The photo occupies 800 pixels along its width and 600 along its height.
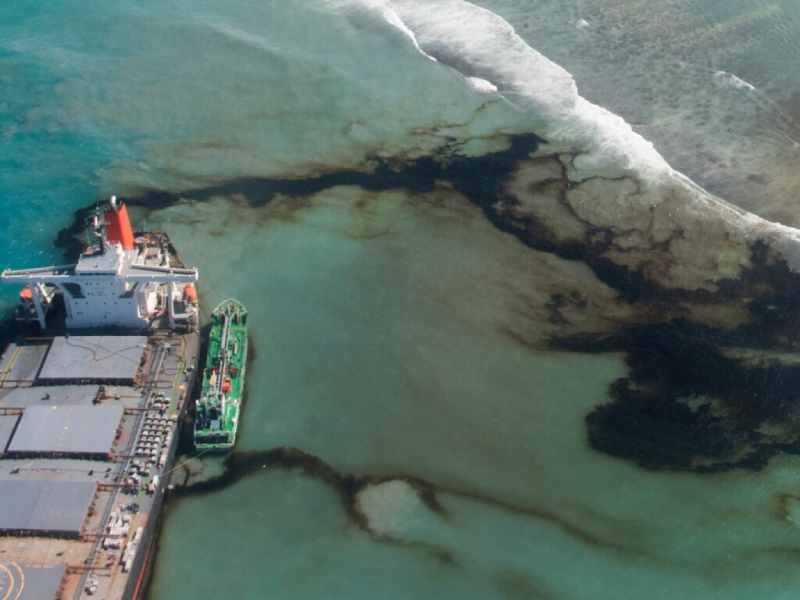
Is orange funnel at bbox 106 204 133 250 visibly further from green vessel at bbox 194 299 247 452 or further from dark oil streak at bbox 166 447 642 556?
dark oil streak at bbox 166 447 642 556

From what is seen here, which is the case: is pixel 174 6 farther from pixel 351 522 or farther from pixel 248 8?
pixel 351 522

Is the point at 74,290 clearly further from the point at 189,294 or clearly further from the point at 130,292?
the point at 189,294

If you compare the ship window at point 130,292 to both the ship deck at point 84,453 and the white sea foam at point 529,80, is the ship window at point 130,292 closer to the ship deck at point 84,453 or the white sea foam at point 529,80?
the ship deck at point 84,453

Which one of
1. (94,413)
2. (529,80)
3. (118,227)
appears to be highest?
(529,80)

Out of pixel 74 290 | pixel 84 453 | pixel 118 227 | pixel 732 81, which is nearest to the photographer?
pixel 84 453

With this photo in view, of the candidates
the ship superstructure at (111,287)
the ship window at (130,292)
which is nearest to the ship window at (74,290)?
the ship superstructure at (111,287)

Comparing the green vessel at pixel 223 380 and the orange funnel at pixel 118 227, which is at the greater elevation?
the orange funnel at pixel 118 227

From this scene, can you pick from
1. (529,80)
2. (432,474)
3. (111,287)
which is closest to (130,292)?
(111,287)
